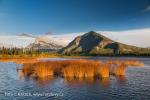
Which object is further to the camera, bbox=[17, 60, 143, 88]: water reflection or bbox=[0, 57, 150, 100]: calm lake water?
bbox=[17, 60, 143, 88]: water reflection

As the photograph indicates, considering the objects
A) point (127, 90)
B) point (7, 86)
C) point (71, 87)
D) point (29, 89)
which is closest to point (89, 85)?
point (71, 87)

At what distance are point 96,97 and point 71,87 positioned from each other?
22.4 feet

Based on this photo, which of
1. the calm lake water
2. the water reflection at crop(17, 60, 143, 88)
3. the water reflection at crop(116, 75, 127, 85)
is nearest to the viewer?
the calm lake water

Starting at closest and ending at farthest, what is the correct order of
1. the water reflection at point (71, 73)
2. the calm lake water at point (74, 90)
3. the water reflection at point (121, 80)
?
the calm lake water at point (74, 90)
the water reflection at point (71, 73)
the water reflection at point (121, 80)

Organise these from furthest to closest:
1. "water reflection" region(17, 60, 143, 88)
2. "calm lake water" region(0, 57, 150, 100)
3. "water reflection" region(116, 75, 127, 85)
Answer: "water reflection" region(116, 75, 127, 85)
"water reflection" region(17, 60, 143, 88)
"calm lake water" region(0, 57, 150, 100)

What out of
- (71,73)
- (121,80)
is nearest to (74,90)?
(71,73)

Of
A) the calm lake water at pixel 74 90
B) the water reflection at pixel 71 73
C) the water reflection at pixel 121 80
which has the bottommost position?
the calm lake water at pixel 74 90

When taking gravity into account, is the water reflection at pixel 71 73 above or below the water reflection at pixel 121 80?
above

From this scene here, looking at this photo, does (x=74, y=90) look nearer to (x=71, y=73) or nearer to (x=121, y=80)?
(x=71, y=73)

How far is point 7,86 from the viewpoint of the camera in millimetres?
36969

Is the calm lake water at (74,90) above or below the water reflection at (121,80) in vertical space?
below

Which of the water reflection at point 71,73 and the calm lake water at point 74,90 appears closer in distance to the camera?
the calm lake water at point 74,90

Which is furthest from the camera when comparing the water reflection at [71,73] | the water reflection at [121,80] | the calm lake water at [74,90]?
the water reflection at [121,80]

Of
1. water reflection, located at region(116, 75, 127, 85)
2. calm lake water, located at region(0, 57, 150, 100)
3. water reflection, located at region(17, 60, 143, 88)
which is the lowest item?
calm lake water, located at region(0, 57, 150, 100)
